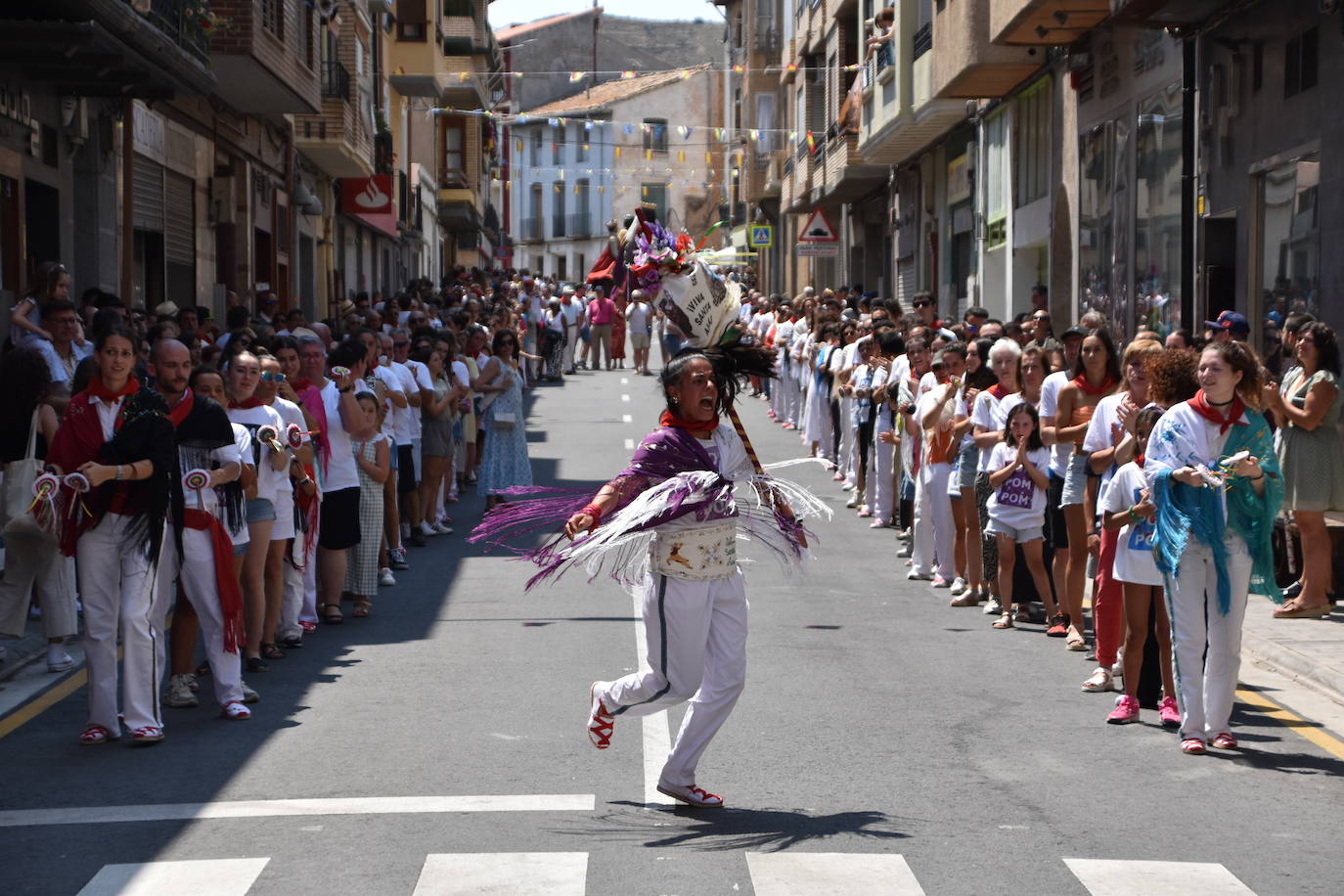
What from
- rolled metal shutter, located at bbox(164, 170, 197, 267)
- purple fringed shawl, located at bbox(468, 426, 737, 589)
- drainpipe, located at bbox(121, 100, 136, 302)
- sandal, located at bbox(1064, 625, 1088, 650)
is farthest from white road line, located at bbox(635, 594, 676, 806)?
rolled metal shutter, located at bbox(164, 170, 197, 267)

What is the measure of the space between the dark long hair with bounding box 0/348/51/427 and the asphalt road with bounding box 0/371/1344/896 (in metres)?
2.10

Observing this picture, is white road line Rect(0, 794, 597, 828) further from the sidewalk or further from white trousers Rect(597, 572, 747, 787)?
the sidewalk

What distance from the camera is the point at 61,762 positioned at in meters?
8.09

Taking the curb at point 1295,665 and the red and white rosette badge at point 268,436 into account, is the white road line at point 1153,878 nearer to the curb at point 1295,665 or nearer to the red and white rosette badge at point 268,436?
the curb at point 1295,665

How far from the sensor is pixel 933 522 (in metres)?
14.0

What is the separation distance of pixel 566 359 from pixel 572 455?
1952cm

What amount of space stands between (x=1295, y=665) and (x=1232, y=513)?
8.34 ft

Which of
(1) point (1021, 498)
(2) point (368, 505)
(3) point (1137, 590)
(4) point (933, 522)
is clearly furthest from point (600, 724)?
(4) point (933, 522)

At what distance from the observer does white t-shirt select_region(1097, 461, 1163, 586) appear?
28.7ft

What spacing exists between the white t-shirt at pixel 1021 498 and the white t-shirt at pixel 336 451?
13.8 ft

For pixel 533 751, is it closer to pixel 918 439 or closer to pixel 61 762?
pixel 61 762

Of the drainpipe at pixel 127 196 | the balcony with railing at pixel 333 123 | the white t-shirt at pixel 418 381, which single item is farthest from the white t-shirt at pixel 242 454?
the balcony with railing at pixel 333 123

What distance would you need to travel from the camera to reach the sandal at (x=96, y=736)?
333 inches

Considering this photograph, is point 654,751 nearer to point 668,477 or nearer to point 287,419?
point 668,477
